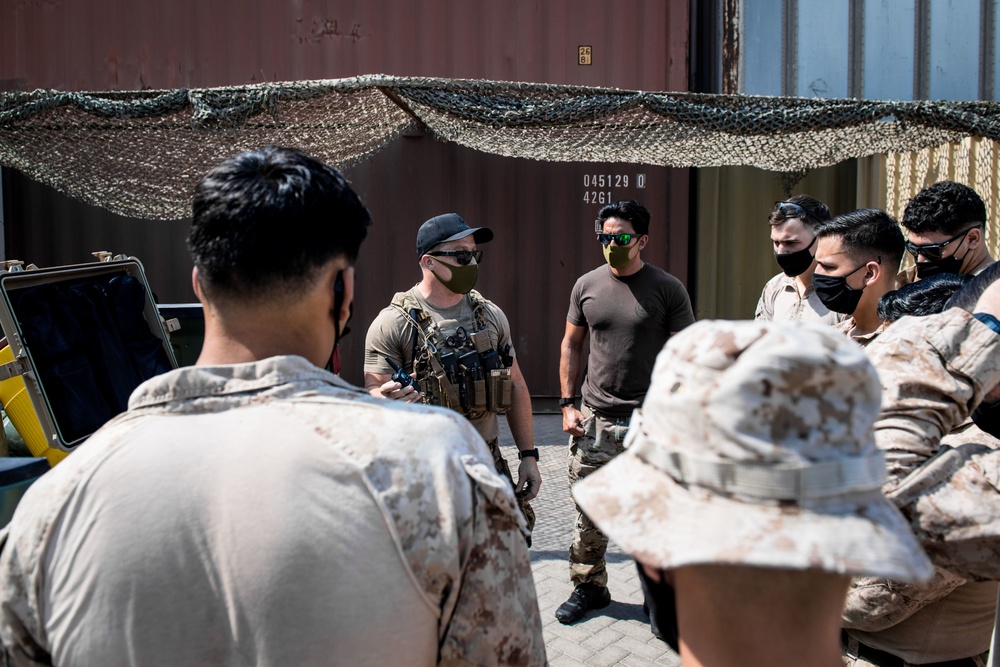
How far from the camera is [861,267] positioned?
2766mm

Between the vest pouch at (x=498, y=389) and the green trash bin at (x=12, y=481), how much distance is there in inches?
67.3

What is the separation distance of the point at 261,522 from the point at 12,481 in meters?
1.39

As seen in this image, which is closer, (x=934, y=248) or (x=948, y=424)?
(x=948, y=424)

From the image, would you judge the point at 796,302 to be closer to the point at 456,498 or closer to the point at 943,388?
the point at 943,388

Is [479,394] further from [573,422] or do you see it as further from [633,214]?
[633,214]

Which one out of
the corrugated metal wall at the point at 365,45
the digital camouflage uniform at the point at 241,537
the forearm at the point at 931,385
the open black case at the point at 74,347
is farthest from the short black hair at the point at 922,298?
the corrugated metal wall at the point at 365,45

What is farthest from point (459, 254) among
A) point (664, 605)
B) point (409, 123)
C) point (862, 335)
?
point (409, 123)

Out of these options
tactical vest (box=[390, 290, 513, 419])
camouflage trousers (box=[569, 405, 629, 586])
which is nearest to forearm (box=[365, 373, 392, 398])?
tactical vest (box=[390, 290, 513, 419])

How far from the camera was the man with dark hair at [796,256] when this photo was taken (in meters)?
3.92

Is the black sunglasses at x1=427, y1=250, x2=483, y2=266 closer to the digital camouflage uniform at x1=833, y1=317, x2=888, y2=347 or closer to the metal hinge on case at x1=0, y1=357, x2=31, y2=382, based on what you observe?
the digital camouflage uniform at x1=833, y1=317, x2=888, y2=347

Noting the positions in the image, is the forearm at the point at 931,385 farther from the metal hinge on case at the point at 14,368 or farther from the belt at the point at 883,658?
the metal hinge on case at the point at 14,368

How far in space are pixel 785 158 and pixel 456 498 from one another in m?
5.62

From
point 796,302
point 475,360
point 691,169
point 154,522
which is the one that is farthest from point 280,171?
point 691,169

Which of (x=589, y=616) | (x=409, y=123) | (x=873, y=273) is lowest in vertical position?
(x=589, y=616)
